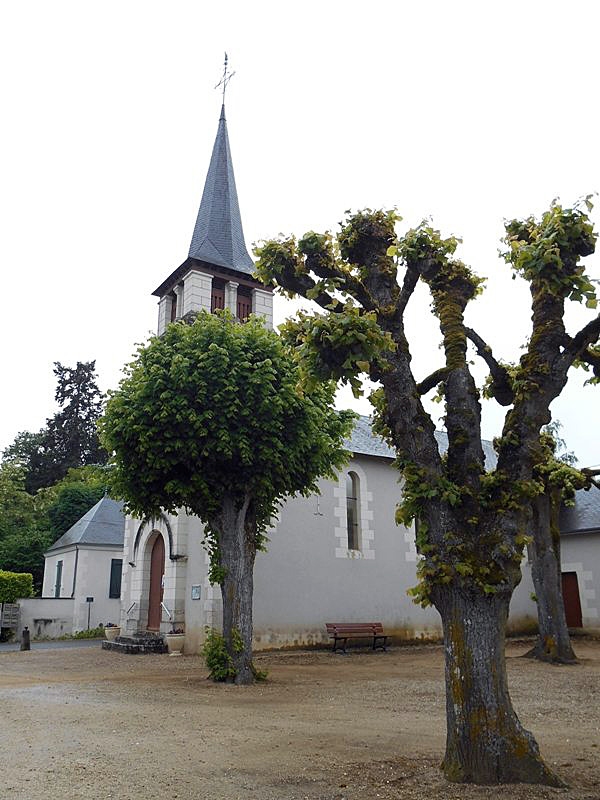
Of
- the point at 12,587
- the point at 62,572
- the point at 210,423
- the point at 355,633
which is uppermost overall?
the point at 210,423

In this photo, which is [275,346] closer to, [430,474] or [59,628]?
[430,474]

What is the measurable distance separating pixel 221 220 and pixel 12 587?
15.6 metres

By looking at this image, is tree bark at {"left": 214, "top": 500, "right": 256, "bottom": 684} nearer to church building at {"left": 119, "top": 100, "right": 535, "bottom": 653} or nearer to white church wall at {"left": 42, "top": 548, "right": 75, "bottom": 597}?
church building at {"left": 119, "top": 100, "right": 535, "bottom": 653}

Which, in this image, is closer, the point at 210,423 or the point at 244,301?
the point at 210,423

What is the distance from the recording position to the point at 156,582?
18812mm

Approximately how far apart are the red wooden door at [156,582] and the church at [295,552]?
0.10ft

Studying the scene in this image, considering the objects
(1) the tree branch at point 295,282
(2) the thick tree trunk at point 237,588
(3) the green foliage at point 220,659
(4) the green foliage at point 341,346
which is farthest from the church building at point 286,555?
(4) the green foliage at point 341,346

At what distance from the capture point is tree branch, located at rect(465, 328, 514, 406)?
634 cm

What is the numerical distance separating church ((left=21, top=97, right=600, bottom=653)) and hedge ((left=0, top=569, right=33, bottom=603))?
7087 mm

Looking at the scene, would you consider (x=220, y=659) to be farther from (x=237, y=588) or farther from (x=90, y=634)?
(x=90, y=634)

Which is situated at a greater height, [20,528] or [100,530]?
[20,528]

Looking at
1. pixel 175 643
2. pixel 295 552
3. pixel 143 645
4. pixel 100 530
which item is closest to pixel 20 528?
pixel 100 530

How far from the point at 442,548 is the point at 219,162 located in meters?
21.8

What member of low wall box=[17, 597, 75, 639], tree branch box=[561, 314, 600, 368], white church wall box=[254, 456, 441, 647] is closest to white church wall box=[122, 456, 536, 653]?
white church wall box=[254, 456, 441, 647]
